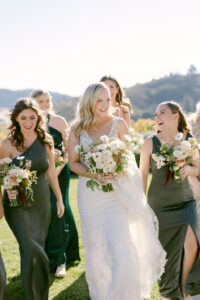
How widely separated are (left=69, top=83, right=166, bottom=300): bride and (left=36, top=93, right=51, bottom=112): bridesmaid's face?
1.45 metres

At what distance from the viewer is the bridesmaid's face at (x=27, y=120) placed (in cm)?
483

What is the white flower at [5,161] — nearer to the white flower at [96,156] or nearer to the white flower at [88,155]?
→ the white flower at [88,155]

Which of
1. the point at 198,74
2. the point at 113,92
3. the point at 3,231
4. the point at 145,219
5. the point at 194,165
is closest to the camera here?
the point at 145,219

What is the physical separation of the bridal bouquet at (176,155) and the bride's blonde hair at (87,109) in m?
0.95

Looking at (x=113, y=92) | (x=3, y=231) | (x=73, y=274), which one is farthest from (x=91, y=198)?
(x=3, y=231)

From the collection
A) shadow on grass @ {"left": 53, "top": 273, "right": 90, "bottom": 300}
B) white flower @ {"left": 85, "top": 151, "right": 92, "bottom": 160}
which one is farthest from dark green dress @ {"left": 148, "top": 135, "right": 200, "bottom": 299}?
shadow on grass @ {"left": 53, "top": 273, "right": 90, "bottom": 300}

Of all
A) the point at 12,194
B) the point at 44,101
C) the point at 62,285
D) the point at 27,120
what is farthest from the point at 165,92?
the point at 12,194

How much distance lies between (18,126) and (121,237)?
1960 mm

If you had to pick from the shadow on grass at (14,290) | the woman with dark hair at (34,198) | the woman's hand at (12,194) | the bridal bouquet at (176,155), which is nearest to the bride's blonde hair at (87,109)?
the woman with dark hair at (34,198)

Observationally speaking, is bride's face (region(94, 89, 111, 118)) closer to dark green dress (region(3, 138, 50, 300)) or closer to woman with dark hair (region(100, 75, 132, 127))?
dark green dress (region(3, 138, 50, 300))

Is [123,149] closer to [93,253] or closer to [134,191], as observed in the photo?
[134,191]

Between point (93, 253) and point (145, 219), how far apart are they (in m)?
0.77

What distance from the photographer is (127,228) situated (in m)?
4.60

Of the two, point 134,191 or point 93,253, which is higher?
point 134,191
